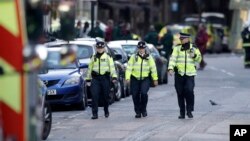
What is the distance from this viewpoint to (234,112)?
20.8 m

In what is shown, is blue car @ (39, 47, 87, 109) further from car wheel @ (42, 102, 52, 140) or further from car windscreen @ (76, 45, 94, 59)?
car wheel @ (42, 102, 52, 140)

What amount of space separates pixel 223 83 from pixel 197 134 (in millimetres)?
15814

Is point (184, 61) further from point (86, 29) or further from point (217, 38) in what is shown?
point (217, 38)

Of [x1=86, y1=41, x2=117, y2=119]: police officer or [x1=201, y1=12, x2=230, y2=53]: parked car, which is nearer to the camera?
[x1=86, y1=41, x2=117, y2=119]: police officer

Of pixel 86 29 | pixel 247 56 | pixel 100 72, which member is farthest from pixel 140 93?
pixel 247 56

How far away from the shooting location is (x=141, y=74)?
1986 cm

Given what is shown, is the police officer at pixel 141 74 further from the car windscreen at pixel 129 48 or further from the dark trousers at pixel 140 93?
A: the car windscreen at pixel 129 48

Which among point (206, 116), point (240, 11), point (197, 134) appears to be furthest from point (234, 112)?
point (240, 11)

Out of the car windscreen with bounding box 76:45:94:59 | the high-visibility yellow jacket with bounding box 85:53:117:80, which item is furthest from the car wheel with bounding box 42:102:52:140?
the car windscreen with bounding box 76:45:94:59

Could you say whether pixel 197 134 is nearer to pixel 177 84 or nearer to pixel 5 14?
pixel 177 84

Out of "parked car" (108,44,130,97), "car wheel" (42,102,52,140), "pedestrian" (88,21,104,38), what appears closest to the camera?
"car wheel" (42,102,52,140)

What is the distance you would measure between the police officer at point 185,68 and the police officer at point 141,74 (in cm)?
61

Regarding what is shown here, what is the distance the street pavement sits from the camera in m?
15.9

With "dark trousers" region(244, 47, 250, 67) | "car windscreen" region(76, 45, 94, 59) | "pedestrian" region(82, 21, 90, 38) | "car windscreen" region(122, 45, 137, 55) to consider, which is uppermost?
"car windscreen" region(76, 45, 94, 59)
